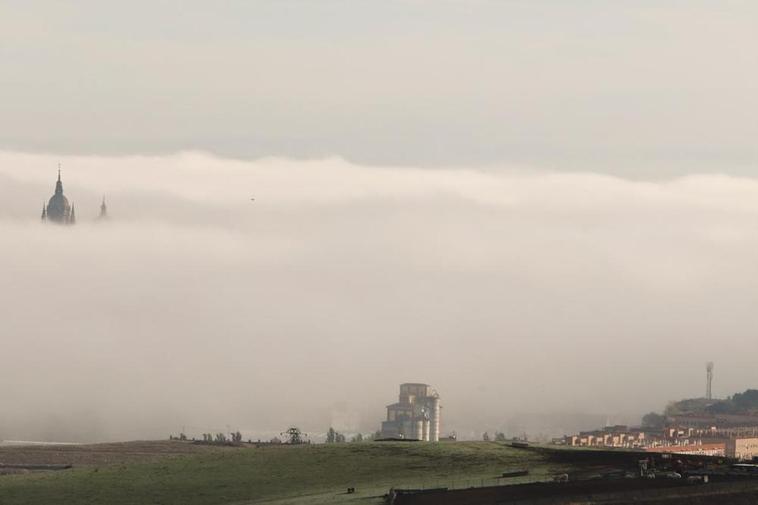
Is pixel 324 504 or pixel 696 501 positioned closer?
pixel 696 501

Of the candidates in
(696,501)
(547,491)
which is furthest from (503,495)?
(696,501)

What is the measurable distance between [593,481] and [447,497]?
58.1 ft

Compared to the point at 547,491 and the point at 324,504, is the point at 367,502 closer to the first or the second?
the point at 324,504

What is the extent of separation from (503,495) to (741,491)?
25.3 m

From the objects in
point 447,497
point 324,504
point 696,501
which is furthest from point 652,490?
point 324,504

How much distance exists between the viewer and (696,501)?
18575 cm

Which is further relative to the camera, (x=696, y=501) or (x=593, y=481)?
(x=593, y=481)

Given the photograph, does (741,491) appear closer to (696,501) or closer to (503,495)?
(696,501)

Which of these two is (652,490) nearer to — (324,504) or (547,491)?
(547,491)

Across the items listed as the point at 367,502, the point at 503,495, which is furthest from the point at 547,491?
the point at 367,502

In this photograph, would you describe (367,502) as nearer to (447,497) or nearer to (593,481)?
(447,497)

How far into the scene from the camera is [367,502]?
195 meters

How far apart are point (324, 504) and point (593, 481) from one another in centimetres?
2954

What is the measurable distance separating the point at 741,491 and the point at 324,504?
4481 cm
